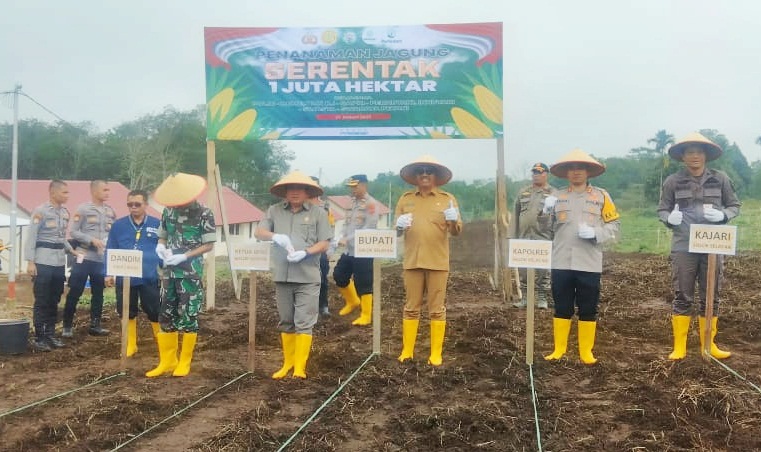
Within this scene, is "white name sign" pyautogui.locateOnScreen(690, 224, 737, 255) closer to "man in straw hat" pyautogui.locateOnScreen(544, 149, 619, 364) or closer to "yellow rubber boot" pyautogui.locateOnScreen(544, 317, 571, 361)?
"man in straw hat" pyautogui.locateOnScreen(544, 149, 619, 364)

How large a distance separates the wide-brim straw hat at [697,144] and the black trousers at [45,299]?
18.7 feet

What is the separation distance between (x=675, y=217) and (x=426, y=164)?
2.00 m

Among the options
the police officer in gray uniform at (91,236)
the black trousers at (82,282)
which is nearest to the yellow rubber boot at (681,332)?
the police officer in gray uniform at (91,236)

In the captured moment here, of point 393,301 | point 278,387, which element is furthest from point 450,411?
point 393,301

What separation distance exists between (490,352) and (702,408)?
1903 millimetres

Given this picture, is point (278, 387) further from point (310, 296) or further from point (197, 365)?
point (197, 365)

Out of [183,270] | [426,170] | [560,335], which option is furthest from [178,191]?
[560,335]

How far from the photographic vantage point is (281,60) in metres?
7.26

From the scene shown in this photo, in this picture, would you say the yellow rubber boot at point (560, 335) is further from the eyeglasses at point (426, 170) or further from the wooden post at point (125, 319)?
the wooden post at point (125, 319)

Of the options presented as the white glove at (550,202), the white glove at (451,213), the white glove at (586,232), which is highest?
the white glove at (550,202)

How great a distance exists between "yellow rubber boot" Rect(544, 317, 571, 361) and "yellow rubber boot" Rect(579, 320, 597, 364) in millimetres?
123

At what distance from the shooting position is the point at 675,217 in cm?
484

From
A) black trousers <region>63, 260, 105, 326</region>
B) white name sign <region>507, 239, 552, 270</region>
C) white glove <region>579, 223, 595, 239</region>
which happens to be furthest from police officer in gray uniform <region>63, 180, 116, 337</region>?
white glove <region>579, 223, 595, 239</region>

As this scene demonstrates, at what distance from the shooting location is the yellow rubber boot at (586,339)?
4891 millimetres
